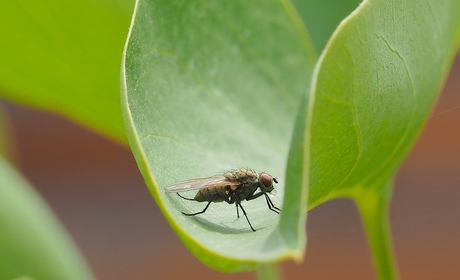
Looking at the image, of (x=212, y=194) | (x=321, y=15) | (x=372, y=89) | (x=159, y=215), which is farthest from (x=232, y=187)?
(x=159, y=215)

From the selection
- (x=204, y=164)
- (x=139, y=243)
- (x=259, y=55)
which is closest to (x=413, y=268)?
→ (x=139, y=243)

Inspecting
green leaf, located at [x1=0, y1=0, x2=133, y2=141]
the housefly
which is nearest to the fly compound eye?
the housefly

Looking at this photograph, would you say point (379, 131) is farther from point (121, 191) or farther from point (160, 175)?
point (121, 191)

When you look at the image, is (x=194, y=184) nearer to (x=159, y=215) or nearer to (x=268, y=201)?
(x=268, y=201)

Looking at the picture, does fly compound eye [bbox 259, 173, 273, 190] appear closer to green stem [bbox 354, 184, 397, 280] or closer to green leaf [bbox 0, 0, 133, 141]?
green stem [bbox 354, 184, 397, 280]

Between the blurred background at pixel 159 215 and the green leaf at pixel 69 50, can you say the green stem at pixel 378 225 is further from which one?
the blurred background at pixel 159 215

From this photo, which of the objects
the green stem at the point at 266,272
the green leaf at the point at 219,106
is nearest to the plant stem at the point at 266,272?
the green stem at the point at 266,272
